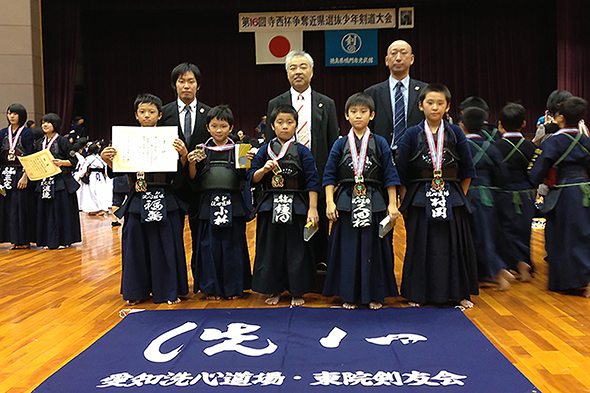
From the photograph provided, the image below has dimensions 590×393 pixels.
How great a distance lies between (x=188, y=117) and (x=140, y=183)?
24.9 inches

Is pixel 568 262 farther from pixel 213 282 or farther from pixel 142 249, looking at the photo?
pixel 142 249

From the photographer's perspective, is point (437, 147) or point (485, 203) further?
point (485, 203)

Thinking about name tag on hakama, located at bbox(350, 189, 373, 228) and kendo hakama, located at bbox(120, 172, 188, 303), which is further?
kendo hakama, located at bbox(120, 172, 188, 303)

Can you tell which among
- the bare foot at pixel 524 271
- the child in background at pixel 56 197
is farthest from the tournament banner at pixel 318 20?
the bare foot at pixel 524 271

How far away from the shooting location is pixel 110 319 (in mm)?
3023

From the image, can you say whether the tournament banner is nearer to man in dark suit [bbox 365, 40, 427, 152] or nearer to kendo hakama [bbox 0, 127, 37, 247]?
kendo hakama [bbox 0, 127, 37, 247]

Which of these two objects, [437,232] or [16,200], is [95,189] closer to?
[16,200]

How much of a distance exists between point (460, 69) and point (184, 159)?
10.7 meters

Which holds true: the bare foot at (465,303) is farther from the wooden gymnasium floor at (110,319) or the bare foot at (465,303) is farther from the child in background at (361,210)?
the child in background at (361,210)

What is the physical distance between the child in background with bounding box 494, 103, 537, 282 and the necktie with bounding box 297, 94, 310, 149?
157cm

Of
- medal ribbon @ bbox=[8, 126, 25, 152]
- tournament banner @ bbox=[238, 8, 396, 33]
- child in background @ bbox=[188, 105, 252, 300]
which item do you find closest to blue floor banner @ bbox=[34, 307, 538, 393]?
child in background @ bbox=[188, 105, 252, 300]

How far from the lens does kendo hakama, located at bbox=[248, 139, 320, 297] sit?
10.6 ft

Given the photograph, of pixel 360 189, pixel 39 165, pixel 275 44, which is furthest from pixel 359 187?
pixel 275 44

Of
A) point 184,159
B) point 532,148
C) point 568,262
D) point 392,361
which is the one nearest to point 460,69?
point 532,148
